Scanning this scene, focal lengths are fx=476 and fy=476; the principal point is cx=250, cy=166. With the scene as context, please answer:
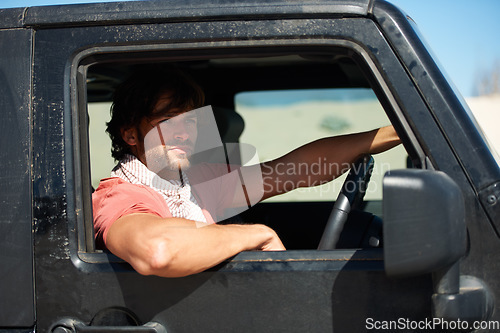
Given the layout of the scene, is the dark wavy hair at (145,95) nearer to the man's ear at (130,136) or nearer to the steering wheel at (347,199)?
the man's ear at (130,136)

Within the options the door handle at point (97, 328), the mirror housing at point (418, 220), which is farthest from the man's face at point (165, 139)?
the mirror housing at point (418, 220)

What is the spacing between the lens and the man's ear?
6.05ft

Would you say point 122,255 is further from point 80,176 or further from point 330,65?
point 330,65

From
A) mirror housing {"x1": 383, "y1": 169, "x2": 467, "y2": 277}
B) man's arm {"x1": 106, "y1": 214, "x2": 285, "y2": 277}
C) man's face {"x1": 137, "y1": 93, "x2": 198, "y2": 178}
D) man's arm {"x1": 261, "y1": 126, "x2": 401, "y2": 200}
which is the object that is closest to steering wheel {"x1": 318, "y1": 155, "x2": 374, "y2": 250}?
man's arm {"x1": 261, "y1": 126, "x2": 401, "y2": 200}

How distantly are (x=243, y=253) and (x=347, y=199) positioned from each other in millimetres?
502

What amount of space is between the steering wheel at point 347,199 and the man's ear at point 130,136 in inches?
31.5

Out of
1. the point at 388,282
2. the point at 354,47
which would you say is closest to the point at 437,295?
the point at 388,282

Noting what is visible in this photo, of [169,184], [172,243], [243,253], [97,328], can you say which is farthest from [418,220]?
→ [169,184]

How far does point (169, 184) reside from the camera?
1752mm

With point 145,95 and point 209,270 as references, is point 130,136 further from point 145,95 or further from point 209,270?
point 209,270

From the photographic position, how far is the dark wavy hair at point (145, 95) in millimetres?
1819

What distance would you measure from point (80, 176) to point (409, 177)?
87 centimetres

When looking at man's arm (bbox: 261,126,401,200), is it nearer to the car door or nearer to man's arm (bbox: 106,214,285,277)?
the car door

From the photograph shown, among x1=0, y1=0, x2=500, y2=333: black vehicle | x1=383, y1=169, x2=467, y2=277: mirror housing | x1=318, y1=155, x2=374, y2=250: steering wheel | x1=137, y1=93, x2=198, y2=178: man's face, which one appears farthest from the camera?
x1=137, y1=93, x2=198, y2=178: man's face
